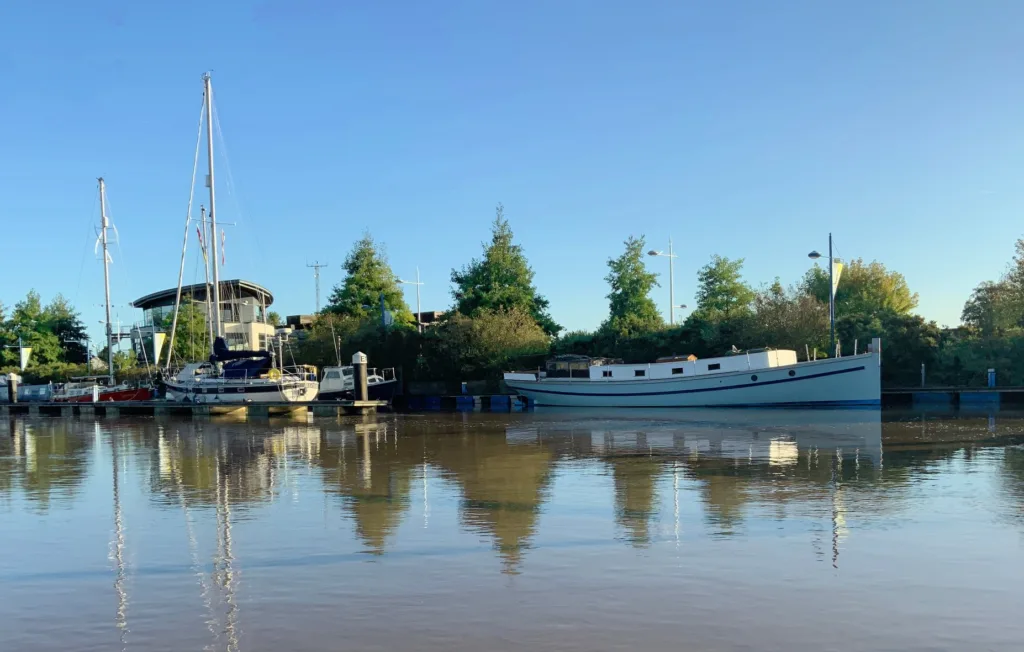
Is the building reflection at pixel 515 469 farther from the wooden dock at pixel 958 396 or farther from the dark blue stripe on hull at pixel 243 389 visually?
the dark blue stripe on hull at pixel 243 389

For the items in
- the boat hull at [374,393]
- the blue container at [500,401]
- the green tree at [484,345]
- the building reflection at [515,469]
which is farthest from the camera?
the green tree at [484,345]

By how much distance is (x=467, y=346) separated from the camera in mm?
56844

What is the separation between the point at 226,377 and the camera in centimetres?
4438

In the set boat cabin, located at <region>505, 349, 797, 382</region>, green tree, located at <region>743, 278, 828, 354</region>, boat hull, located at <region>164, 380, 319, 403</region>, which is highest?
green tree, located at <region>743, 278, 828, 354</region>

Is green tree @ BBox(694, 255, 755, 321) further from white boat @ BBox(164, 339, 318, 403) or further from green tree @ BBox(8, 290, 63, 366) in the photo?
green tree @ BBox(8, 290, 63, 366)

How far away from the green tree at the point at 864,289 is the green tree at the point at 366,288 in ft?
107

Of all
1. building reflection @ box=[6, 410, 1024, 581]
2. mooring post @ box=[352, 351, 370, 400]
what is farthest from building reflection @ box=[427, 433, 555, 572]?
mooring post @ box=[352, 351, 370, 400]

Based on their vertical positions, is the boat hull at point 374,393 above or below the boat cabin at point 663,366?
below

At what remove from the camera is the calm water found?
755 cm

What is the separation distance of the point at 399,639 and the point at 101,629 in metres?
2.88

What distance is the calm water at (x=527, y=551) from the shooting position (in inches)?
297

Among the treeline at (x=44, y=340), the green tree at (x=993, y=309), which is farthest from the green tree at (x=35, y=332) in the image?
the green tree at (x=993, y=309)

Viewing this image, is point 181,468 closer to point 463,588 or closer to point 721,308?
point 463,588

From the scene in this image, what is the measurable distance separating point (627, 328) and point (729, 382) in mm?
15452
